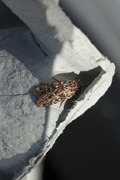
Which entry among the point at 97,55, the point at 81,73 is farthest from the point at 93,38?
the point at 81,73

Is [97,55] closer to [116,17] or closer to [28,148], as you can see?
[116,17]

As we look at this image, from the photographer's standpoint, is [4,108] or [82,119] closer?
[4,108]

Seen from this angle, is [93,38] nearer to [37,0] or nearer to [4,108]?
[37,0]

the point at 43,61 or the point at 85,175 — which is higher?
the point at 43,61

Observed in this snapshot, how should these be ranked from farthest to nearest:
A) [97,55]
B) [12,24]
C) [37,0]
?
[12,24] < [97,55] < [37,0]

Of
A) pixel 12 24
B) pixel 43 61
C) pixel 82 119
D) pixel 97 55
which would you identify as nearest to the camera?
pixel 97 55

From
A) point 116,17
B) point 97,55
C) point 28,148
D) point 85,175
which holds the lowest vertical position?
point 85,175
